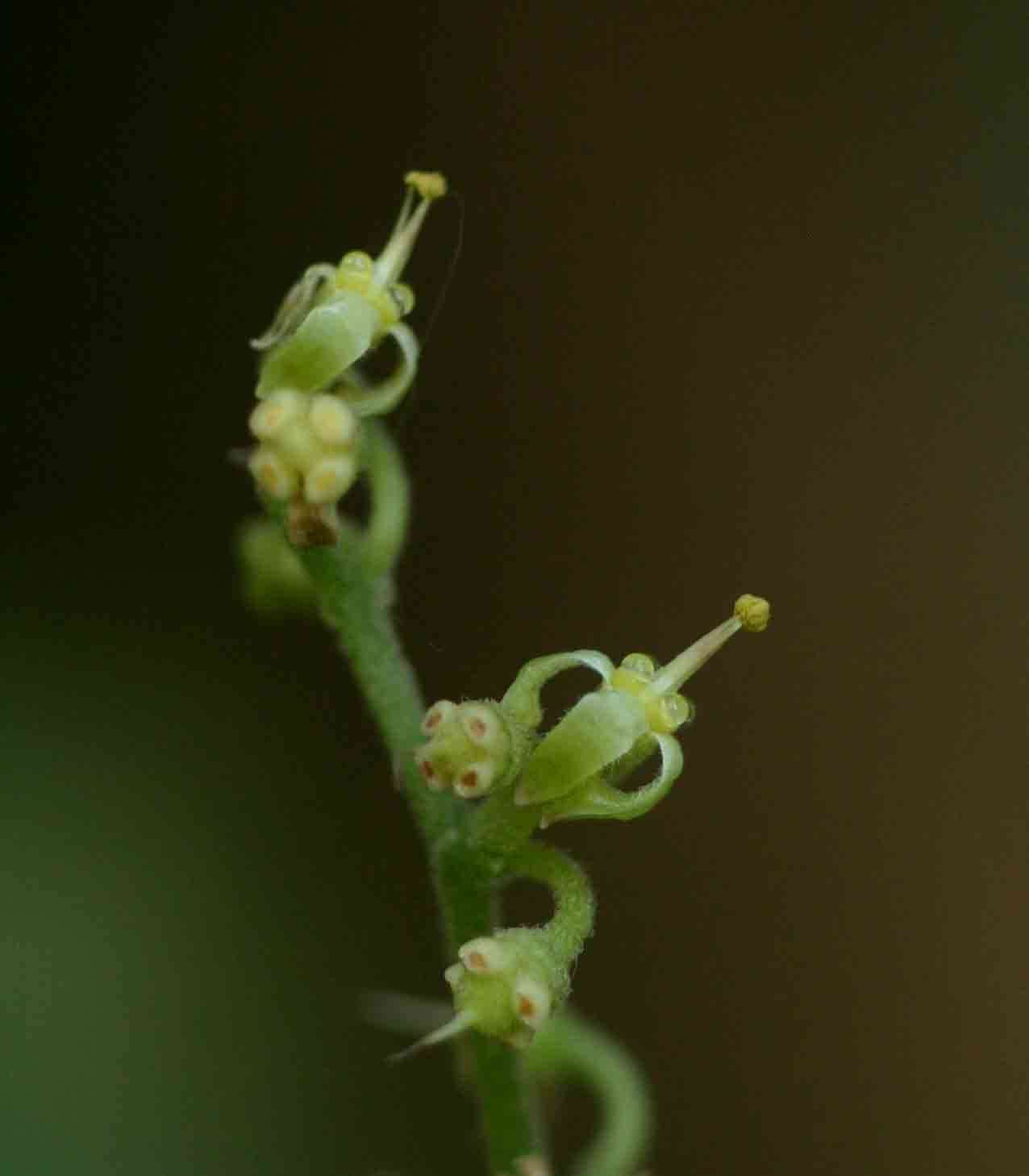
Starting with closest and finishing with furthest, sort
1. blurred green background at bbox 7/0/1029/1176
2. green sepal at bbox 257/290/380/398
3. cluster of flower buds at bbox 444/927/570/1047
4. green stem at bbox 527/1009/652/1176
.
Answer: cluster of flower buds at bbox 444/927/570/1047 < green sepal at bbox 257/290/380/398 < green stem at bbox 527/1009/652/1176 < blurred green background at bbox 7/0/1029/1176

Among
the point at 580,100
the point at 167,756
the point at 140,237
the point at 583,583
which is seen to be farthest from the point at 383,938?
the point at 580,100

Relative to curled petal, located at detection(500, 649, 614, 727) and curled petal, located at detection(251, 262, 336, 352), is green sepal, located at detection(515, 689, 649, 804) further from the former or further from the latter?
curled petal, located at detection(251, 262, 336, 352)

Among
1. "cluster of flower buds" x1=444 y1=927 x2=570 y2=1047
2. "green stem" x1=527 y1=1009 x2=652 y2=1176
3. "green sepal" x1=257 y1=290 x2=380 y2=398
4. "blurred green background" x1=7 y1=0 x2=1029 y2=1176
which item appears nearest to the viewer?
"cluster of flower buds" x1=444 y1=927 x2=570 y2=1047

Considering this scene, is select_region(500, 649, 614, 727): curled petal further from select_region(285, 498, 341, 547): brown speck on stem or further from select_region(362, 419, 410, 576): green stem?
select_region(362, 419, 410, 576): green stem

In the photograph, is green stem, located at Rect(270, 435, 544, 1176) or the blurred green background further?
the blurred green background

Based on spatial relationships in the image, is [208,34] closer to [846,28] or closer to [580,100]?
[580,100]

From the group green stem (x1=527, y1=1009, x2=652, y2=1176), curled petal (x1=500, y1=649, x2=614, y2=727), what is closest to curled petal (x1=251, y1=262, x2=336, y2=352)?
curled petal (x1=500, y1=649, x2=614, y2=727)

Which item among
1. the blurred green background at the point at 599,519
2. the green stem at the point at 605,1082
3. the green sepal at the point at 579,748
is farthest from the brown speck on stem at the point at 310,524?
the blurred green background at the point at 599,519

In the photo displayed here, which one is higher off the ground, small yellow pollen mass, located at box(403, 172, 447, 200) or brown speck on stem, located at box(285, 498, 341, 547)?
small yellow pollen mass, located at box(403, 172, 447, 200)

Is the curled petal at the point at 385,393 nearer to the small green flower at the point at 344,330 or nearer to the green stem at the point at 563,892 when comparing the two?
the small green flower at the point at 344,330

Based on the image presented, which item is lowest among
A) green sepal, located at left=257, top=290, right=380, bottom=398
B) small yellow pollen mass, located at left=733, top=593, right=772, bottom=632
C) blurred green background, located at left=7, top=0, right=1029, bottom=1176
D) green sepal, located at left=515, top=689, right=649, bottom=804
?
green sepal, located at left=515, top=689, right=649, bottom=804
